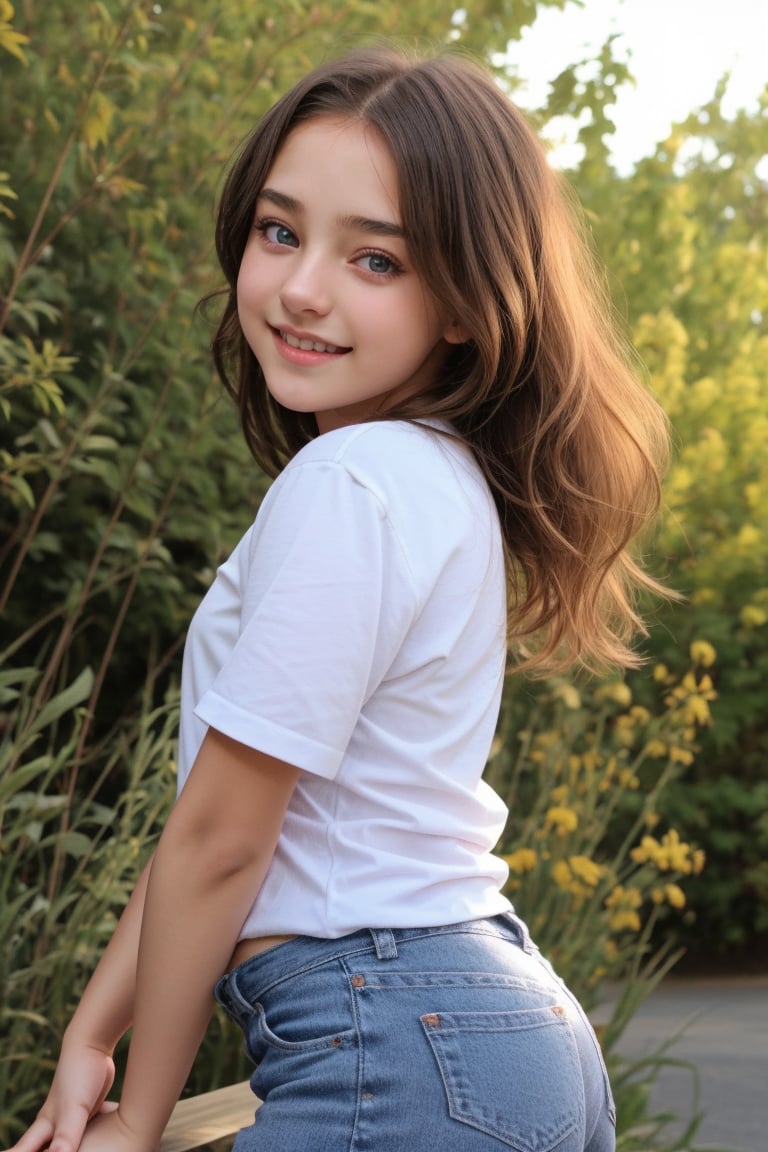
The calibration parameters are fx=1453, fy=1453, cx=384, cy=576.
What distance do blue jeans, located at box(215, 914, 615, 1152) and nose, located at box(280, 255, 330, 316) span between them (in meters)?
0.60

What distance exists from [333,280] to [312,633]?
1.31 feet

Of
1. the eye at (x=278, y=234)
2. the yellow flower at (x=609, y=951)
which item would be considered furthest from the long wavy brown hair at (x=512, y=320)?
the yellow flower at (x=609, y=951)

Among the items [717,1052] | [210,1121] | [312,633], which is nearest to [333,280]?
[312,633]

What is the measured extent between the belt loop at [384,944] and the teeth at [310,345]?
58 centimetres

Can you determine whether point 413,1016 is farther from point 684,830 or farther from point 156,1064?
point 684,830

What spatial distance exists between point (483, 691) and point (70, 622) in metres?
1.58

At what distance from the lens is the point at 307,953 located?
1282 millimetres

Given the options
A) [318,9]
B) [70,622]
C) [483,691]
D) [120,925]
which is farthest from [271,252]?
[318,9]

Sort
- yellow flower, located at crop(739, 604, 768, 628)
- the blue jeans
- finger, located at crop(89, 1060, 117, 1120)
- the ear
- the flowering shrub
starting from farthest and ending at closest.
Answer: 1. yellow flower, located at crop(739, 604, 768, 628)
2. the flowering shrub
3. the ear
4. finger, located at crop(89, 1060, 117, 1120)
5. the blue jeans

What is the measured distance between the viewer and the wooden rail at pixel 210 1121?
160 cm

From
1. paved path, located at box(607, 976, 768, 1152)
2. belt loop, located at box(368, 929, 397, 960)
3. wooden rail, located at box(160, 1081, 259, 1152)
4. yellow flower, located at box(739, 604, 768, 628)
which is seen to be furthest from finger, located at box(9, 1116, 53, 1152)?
yellow flower, located at box(739, 604, 768, 628)

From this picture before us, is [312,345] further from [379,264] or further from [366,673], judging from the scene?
[366,673]

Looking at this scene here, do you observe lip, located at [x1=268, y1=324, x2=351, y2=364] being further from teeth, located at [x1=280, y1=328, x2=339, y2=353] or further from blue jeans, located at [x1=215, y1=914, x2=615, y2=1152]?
blue jeans, located at [x1=215, y1=914, x2=615, y2=1152]

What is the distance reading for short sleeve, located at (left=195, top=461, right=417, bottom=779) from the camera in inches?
48.3
